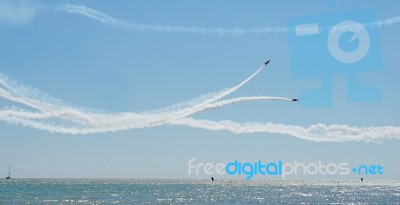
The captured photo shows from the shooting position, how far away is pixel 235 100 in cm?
10112

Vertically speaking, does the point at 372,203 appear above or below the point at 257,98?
below

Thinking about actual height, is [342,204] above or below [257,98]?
below

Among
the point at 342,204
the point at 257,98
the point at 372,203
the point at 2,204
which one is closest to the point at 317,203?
the point at 342,204

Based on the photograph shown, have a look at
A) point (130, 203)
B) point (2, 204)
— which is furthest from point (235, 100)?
point (2, 204)

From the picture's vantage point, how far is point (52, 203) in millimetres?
95562

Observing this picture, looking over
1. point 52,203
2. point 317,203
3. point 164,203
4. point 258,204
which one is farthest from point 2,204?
point 317,203

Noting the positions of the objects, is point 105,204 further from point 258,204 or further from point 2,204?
point 258,204

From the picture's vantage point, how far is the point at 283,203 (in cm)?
10106

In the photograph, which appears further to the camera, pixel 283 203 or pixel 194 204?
pixel 283 203

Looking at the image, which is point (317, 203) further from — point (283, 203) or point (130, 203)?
point (130, 203)

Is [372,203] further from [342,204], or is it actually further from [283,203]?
[283,203]

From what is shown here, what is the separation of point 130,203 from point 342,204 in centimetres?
3579

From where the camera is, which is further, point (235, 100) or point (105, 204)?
point (235, 100)

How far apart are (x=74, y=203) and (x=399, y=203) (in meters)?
55.4
